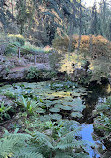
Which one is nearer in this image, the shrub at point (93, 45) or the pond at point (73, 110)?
the pond at point (73, 110)

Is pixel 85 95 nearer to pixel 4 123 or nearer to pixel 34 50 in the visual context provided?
pixel 4 123

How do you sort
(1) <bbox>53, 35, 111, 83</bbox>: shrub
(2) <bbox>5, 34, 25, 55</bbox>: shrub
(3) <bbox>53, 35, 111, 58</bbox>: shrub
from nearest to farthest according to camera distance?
(1) <bbox>53, 35, 111, 83</bbox>: shrub < (3) <bbox>53, 35, 111, 58</bbox>: shrub < (2) <bbox>5, 34, 25, 55</bbox>: shrub

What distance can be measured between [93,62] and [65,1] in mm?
5236

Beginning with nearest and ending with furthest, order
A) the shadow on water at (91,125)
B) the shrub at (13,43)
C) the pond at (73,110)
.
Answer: the shadow on water at (91,125) < the pond at (73,110) < the shrub at (13,43)

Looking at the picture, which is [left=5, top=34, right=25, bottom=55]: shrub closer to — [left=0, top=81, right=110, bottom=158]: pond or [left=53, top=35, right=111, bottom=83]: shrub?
[left=53, top=35, right=111, bottom=83]: shrub

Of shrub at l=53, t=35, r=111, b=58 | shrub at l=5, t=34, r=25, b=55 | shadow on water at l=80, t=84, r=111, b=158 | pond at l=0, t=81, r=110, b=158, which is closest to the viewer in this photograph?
shadow on water at l=80, t=84, r=111, b=158

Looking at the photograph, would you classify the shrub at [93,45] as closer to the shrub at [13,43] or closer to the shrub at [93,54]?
the shrub at [93,54]

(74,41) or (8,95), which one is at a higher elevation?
(74,41)

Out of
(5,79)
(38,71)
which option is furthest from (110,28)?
(5,79)

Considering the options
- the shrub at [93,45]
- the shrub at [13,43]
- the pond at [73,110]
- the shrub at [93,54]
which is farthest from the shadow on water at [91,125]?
the shrub at [13,43]

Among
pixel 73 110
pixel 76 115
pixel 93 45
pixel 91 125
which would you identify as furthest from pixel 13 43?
pixel 91 125

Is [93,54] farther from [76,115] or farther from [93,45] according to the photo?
[76,115]

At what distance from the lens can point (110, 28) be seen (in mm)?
10875

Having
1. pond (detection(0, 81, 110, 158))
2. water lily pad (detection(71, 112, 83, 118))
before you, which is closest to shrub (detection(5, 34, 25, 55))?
pond (detection(0, 81, 110, 158))
